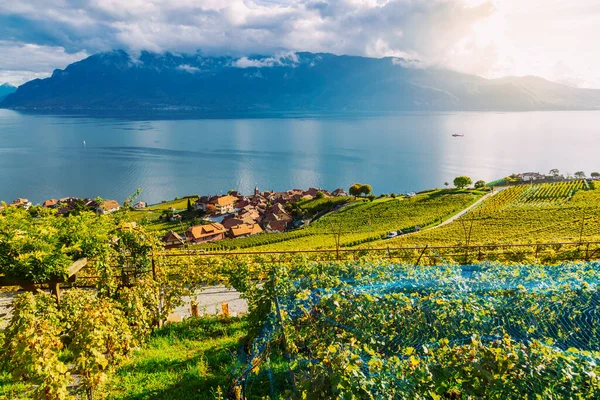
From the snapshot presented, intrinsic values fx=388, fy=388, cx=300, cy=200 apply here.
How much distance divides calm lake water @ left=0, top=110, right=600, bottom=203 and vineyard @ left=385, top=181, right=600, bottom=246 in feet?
108

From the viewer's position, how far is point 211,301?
33.7 ft

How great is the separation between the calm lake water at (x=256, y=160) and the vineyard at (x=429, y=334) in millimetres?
76317

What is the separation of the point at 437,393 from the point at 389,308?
66.7 inches

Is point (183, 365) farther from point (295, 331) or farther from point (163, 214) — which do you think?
point (163, 214)

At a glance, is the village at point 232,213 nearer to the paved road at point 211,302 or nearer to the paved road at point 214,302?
the paved road at point 211,302

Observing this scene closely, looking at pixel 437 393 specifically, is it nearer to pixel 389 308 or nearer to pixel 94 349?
pixel 389 308

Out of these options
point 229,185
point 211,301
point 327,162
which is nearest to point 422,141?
point 327,162

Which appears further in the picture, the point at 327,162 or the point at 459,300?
the point at 327,162

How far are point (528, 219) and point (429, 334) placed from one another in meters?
36.1

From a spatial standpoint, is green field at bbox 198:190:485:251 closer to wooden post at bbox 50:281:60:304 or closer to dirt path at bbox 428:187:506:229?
dirt path at bbox 428:187:506:229

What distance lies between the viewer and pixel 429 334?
5.31m

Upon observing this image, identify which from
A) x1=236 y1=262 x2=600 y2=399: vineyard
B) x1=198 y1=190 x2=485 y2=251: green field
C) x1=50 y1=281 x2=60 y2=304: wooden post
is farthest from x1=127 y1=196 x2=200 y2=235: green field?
x1=236 y1=262 x2=600 y2=399: vineyard

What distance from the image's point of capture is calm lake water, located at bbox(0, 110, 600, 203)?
85.5m

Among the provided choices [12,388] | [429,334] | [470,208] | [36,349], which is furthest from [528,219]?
[36,349]
